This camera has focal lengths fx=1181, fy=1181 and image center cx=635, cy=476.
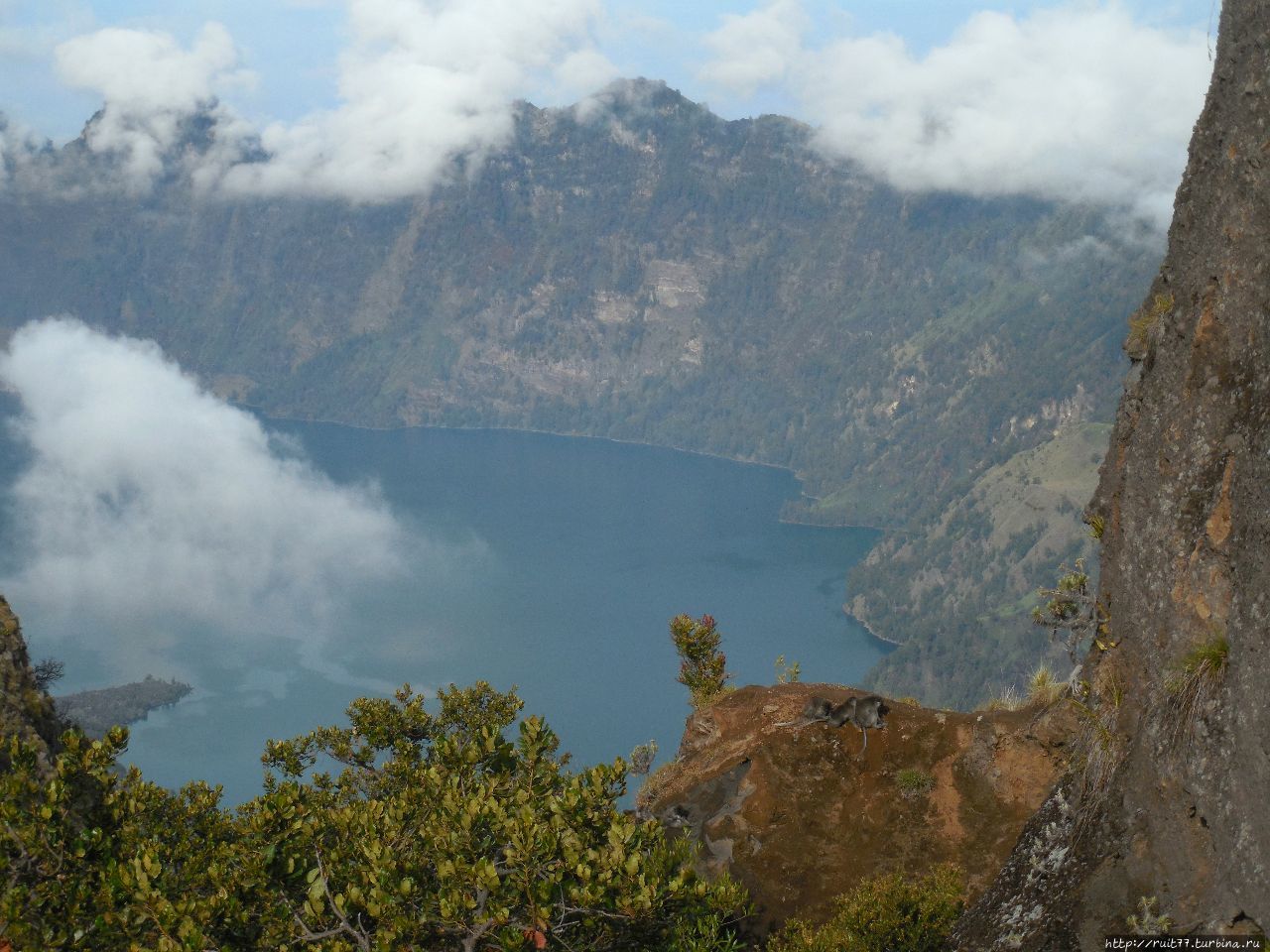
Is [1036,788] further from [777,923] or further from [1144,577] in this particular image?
[1144,577]

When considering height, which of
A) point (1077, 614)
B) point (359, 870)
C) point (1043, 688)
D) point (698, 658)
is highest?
point (698, 658)

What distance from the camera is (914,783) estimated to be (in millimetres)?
30297

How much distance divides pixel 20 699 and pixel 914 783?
35049 millimetres

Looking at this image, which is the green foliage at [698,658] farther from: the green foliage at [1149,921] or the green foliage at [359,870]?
the green foliage at [1149,921]

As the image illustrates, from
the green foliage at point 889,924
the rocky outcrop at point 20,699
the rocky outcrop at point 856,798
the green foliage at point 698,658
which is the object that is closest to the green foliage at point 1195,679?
the green foliage at point 889,924

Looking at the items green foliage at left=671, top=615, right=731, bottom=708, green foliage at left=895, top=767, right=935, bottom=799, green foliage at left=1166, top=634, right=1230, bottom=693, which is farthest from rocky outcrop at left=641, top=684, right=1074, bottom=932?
green foliage at left=1166, top=634, right=1230, bottom=693

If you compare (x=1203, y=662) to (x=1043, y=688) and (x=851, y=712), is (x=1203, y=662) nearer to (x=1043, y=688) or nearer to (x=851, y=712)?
(x=851, y=712)

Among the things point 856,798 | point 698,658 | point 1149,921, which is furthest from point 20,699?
point 1149,921

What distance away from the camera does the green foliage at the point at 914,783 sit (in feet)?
99.1

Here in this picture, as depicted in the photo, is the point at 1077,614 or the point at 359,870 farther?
the point at 1077,614

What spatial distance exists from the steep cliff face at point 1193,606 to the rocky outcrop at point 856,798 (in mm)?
9374

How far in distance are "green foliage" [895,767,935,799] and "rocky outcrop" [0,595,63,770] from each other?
28.3 meters

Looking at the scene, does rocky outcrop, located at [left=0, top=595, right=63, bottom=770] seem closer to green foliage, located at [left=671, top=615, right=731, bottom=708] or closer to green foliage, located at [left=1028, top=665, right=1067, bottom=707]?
green foliage, located at [left=671, top=615, right=731, bottom=708]

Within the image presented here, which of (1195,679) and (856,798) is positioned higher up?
(1195,679)
